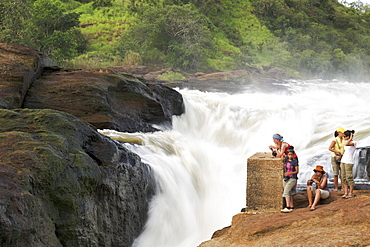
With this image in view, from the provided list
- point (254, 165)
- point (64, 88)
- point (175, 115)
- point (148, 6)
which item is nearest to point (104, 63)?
point (148, 6)

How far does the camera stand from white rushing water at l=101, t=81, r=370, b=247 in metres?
9.92

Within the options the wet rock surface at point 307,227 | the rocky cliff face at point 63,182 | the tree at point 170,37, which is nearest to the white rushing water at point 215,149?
the rocky cliff face at point 63,182

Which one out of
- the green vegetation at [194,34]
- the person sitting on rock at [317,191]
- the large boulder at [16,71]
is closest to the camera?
the person sitting on rock at [317,191]

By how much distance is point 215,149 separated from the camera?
1677 cm

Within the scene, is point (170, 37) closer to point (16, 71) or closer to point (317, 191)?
point (16, 71)

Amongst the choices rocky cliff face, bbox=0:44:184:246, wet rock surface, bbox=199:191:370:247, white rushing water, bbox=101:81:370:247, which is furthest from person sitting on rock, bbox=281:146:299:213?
rocky cliff face, bbox=0:44:184:246

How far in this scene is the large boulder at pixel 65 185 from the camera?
5.97 meters

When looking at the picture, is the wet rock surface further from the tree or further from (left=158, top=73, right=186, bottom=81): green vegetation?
the tree

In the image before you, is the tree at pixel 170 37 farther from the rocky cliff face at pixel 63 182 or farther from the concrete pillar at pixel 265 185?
the concrete pillar at pixel 265 185

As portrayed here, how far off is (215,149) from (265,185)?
8.39 meters

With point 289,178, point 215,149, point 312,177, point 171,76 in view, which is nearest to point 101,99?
point 215,149

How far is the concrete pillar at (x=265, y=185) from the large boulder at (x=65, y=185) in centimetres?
223

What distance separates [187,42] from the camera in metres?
41.0

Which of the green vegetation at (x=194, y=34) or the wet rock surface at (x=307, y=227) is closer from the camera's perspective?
the wet rock surface at (x=307, y=227)
